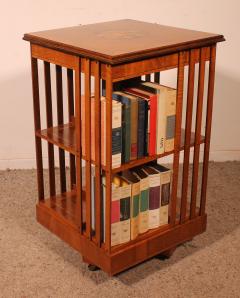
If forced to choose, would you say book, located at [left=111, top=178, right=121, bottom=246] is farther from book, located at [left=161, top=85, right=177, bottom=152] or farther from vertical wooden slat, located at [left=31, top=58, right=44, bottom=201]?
vertical wooden slat, located at [left=31, top=58, right=44, bottom=201]

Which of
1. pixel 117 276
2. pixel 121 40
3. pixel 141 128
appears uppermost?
pixel 121 40

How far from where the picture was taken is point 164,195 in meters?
2.32

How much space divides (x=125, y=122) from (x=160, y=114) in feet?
0.54

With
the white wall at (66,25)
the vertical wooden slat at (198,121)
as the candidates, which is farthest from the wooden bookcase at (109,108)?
the white wall at (66,25)

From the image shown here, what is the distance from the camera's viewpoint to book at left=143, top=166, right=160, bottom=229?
88.9 inches

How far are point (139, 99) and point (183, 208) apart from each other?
58cm

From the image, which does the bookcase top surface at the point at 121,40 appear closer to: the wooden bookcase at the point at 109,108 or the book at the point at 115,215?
the wooden bookcase at the point at 109,108

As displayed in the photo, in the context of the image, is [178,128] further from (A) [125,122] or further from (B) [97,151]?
(B) [97,151]

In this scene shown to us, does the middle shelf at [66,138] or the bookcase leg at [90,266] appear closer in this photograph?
the middle shelf at [66,138]

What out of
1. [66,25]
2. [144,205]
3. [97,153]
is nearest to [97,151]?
[97,153]

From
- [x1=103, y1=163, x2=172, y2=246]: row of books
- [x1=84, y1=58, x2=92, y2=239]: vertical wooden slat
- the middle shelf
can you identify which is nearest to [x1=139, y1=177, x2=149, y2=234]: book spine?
[x1=103, y1=163, x2=172, y2=246]: row of books

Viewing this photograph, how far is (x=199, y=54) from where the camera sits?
85.3 inches

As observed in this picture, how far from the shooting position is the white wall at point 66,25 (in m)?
2.93

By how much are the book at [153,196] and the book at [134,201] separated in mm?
80
